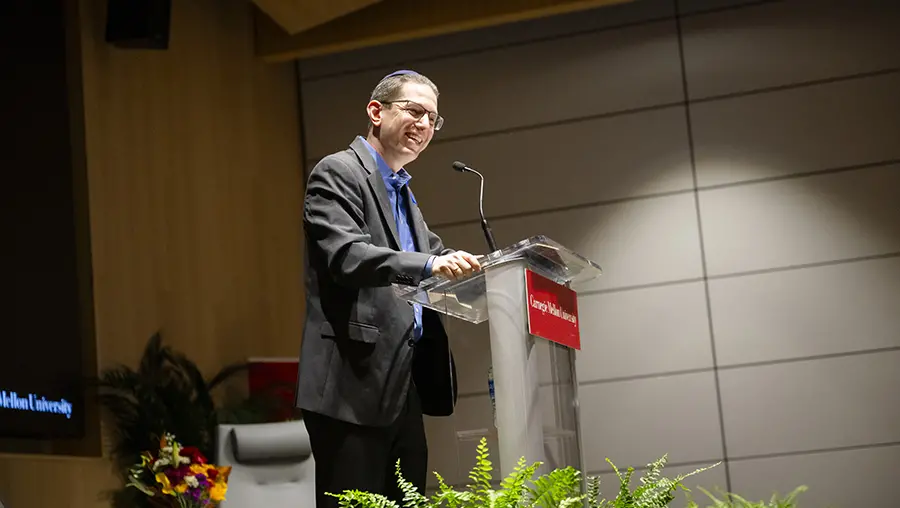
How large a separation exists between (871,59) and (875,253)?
98cm

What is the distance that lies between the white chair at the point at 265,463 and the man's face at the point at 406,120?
2.11 meters

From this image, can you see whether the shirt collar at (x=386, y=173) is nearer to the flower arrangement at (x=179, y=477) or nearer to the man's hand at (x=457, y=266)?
the man's hand at (x=457, y=266)

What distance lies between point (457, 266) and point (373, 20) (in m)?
4.08

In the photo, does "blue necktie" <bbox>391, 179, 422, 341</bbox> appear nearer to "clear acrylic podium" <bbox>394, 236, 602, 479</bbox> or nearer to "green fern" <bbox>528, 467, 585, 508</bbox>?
"clear acrylic podium" <bbox>394, 236, 602, 479</bbox>

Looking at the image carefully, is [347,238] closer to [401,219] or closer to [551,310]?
[401,219]

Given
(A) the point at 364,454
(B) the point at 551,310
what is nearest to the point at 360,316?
(A) the point at 364,454

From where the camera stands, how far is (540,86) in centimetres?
596

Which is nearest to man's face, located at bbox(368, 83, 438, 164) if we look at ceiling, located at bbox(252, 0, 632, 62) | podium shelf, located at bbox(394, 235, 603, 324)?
podium shelf, located at bbox(394, 235, 603, 324)

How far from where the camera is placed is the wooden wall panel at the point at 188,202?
14.2ft

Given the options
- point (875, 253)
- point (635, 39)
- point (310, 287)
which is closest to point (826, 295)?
point (875, 253)

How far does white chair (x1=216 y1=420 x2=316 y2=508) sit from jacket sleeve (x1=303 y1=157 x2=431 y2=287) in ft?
7.06

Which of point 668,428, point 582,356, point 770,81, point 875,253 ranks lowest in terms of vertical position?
point 668,428

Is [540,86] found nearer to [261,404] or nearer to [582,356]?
[582,356]

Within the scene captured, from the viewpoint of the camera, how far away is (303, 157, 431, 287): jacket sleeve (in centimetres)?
217
